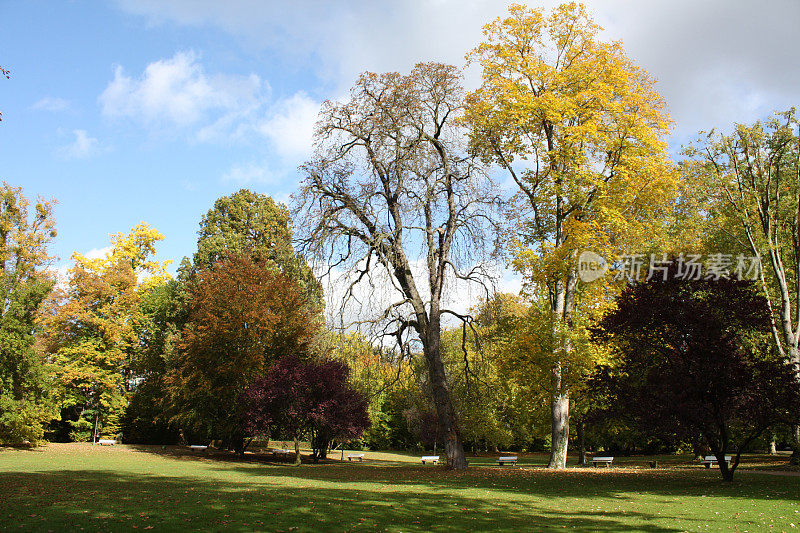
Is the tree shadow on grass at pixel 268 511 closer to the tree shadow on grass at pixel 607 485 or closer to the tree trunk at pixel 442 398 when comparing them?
the tree shadow on grass at pixel 607 485

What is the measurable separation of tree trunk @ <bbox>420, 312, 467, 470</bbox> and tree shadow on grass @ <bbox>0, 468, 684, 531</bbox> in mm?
7263

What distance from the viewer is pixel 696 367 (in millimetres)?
14711

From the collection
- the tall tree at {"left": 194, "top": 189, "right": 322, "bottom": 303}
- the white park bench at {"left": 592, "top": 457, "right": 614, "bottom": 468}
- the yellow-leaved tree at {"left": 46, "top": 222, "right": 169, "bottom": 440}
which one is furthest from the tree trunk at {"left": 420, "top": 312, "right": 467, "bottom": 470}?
the yellow-leaved tree at {"left": 46, "top": 222, "right": 169, "bottom": 440}

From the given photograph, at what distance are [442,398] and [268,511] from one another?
11.6m

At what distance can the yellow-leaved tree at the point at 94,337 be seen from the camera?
108 feet

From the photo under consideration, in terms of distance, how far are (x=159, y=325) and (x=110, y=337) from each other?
15.7 ft

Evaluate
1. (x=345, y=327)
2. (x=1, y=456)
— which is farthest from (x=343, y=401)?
(x=1, y=456)

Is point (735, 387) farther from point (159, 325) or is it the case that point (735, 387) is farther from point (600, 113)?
point (159, 325)

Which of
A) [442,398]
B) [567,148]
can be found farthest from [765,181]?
[442,398]

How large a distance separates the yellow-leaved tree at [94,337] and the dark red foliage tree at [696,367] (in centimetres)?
2998

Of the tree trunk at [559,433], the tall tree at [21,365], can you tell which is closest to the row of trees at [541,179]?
the tree trunk at [559,433]

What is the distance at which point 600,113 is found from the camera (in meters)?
21.2

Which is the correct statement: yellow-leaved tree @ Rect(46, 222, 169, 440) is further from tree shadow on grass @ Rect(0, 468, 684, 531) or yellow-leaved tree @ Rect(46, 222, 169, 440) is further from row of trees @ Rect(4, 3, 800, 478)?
tree shadow on grass @ Rect(0, 468, 684, 531)

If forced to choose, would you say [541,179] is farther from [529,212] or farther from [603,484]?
[603,484]
